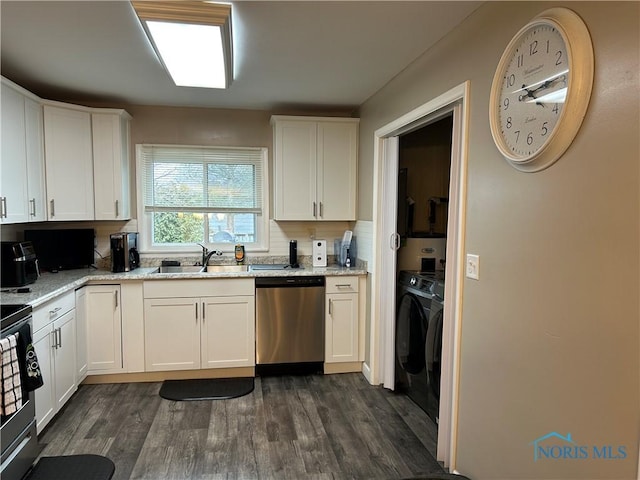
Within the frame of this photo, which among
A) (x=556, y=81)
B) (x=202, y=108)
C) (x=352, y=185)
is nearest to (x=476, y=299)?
(x=556, y=81)

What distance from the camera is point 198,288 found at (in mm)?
3312

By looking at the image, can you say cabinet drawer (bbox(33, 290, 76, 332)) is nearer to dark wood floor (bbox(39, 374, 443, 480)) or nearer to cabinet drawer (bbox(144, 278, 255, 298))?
cabinet drawer (bbox(144, 278, 255, 298))

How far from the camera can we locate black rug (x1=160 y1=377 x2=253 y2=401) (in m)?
3.09

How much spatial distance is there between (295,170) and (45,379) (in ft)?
8.12

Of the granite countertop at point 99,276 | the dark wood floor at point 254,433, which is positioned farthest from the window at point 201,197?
the dark wood floor at point 254,433

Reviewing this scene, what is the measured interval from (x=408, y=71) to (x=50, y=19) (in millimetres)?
2095

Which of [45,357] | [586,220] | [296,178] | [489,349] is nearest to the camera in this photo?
[586,220]

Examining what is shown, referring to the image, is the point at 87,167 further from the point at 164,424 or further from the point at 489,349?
the point at 489,349

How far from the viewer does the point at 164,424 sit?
270 centimetres

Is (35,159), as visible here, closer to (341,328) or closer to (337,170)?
(337,170)

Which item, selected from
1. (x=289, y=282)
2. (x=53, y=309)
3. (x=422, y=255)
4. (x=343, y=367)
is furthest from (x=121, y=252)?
(x=422, y=255)

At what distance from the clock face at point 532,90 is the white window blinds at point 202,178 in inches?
108

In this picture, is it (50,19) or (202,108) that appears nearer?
(50,19)

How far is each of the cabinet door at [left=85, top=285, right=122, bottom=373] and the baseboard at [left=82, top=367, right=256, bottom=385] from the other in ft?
0.34
